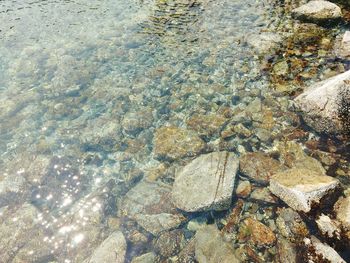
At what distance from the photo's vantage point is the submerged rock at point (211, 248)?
7.41 meters

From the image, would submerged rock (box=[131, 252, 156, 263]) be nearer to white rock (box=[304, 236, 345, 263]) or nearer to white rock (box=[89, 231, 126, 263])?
white rock (box=[89, 231, 126, 263])

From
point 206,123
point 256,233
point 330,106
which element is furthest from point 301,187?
point 206,123

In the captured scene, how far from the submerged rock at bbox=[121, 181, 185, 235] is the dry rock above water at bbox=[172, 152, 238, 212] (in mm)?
392

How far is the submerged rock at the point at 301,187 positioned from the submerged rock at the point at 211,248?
200cm

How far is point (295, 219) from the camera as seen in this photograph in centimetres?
753

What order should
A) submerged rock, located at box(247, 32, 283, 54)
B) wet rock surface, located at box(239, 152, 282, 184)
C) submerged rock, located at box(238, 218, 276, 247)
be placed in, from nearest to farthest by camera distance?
submerged rock, located at box(238, 218, 276, 247), wet rock surface, located at box(239, 152, 282, 184), submerged rock, located at box(247, 32, 283, 54)

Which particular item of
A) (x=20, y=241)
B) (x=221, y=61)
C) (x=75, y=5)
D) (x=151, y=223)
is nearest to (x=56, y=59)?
(x=75, y=5)

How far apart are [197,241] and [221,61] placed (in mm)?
9357

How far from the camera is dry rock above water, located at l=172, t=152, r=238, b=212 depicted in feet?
27.5

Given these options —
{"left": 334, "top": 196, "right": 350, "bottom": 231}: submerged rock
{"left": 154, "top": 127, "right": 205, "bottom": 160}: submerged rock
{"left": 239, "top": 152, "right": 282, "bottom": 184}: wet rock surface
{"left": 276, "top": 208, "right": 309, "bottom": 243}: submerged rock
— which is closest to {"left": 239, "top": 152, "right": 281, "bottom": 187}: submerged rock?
{"left": 239, "top": 152, "right": 282, "bottom": 184}: wet rock surface

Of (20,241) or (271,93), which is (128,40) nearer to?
(271,93)

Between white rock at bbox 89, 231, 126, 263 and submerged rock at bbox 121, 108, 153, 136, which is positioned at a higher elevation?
submerged rock at bbox 121, 108, 153, 136

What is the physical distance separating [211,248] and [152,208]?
2340mm

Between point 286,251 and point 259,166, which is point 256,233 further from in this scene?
point 259,166
